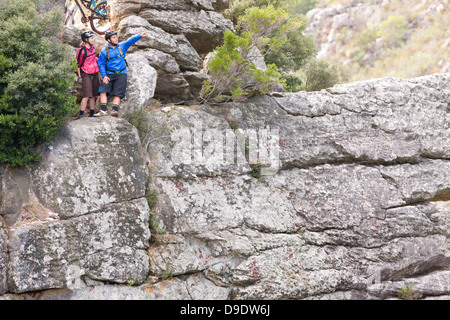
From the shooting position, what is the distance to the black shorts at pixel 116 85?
39.1ft

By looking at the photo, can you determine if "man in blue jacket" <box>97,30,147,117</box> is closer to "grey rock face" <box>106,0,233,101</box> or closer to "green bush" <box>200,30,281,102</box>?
"grey rock face" <box>106,0,233,101</box>

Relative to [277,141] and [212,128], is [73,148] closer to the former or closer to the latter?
[212,128]

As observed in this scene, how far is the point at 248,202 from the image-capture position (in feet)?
42.2

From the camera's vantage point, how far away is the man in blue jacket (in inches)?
468

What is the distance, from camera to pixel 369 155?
14.5 metres

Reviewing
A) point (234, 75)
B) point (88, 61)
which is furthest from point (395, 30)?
point (88, 61)

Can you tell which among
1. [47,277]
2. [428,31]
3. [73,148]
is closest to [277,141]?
[73,148]

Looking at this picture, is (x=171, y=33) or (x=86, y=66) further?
(x=171, y=33)

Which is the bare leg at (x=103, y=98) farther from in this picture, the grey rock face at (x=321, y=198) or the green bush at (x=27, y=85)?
the grey rock face at (x=321, y=198)

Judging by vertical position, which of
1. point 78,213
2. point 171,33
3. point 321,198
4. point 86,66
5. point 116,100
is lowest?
point 78,213

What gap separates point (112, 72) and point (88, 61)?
0.73m

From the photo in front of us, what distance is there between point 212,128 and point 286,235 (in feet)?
13.7


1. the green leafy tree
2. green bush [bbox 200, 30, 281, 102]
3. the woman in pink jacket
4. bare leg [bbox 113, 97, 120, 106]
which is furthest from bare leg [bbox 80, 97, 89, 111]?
the green leafy tree

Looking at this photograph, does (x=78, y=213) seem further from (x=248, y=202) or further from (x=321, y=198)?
(x=321, y=198)
